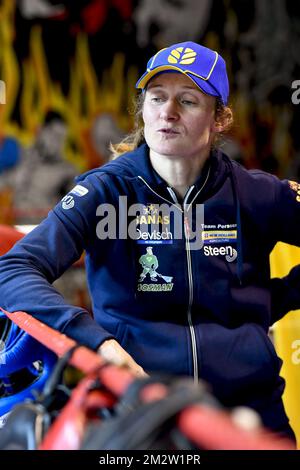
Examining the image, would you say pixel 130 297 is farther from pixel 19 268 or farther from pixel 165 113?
pixel 165 113

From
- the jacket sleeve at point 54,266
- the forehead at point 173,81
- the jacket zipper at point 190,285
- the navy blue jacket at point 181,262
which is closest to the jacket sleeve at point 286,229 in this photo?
the navy blue jacket at point 181,262

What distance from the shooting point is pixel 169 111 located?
59.1 inches

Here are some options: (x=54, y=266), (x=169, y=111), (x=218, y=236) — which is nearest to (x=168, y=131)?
(x=169, y=111)

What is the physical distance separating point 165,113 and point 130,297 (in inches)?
15.5

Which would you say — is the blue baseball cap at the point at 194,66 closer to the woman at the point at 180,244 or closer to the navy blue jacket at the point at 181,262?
the woman at the point at 180,244

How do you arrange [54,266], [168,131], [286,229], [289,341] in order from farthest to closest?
[289,341] < [286,229] < [168,131] < [54,266]

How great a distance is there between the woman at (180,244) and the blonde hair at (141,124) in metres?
0.02

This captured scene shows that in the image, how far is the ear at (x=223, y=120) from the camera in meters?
1.67

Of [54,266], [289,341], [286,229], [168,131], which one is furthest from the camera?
[289,341]

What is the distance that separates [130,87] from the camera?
3.92 m

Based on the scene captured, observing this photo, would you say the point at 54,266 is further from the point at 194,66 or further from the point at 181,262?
the point at 194,66

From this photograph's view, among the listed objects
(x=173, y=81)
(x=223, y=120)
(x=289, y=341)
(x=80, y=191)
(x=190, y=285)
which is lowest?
(x=289, y=341)

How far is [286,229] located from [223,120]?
30 centimetres

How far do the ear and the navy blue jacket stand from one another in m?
0.07
